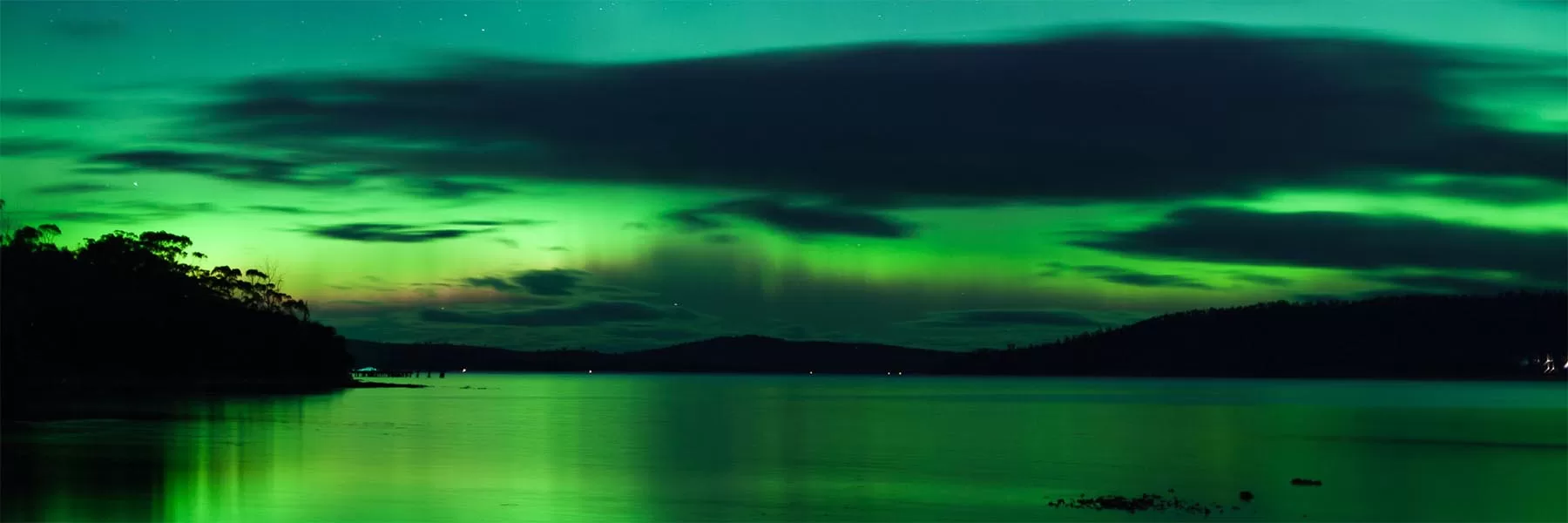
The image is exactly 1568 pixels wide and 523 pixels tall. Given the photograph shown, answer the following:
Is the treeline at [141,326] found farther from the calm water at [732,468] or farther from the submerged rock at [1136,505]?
the submerged rock at [1136,505]

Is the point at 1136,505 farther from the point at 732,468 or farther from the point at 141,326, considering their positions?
the point at 141,326

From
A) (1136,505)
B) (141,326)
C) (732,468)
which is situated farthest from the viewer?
(141,326)

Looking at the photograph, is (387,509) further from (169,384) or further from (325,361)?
(325,361)

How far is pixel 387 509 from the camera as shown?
32875 mm

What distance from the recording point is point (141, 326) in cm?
11688

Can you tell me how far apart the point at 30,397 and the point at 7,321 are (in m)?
4.52

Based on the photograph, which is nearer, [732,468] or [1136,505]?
[1136,505]

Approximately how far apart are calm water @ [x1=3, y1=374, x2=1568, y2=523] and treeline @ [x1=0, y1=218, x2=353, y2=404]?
20.1 metres

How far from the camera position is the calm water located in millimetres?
34062

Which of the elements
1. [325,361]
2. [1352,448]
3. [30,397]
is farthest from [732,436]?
[325,361]

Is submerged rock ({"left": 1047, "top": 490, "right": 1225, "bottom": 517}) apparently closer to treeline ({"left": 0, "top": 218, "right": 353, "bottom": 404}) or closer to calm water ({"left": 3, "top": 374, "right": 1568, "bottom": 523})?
calm water ({"left": 3, "top": 374, "right": 1568, "bottom": 523})

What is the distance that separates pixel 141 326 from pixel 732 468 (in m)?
83.2

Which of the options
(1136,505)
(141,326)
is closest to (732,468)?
(1136,505)

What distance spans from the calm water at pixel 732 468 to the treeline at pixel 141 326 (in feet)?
65.9
